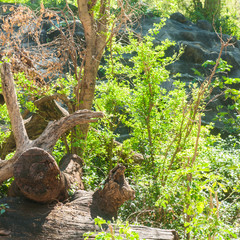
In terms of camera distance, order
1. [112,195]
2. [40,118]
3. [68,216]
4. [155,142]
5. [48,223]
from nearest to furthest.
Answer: [48,223], [68,216], [112,195], [155,142], [40,118]

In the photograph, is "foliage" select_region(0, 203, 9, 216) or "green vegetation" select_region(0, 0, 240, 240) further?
"green vegetation" select_region(0, 0, 240, 240)

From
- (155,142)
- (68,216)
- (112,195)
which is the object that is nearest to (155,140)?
(155,142)

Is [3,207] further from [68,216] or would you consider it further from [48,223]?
[68,216]

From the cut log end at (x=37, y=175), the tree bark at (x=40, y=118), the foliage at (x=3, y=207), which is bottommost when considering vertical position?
the foliage at (x=3, y=207)

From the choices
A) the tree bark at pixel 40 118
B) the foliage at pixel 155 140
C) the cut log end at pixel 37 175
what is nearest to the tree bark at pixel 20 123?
the cut log end at pixel 37 175

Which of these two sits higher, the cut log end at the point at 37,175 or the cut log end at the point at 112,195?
the cut log end at the point at 37,175

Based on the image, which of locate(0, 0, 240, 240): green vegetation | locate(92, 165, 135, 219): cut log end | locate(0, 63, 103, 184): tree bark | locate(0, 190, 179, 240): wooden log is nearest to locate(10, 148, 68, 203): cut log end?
locate(0, 190, 179, 240): wooden log

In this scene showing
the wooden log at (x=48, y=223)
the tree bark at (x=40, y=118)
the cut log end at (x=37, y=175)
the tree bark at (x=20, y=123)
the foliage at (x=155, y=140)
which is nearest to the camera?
the wooden log at (x=48, y=223)

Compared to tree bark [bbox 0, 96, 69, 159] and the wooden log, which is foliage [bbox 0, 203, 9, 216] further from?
tree bark [bbox 0, 96, 69, 159]

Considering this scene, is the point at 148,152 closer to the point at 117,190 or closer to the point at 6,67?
the point at 117,190

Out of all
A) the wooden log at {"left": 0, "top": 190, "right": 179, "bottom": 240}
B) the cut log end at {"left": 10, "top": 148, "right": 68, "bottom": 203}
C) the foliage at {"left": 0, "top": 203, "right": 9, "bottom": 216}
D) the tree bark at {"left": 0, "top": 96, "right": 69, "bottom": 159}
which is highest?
the tree bark at {"left": 0, "top": 96, "right": 69, "bottom": 159}

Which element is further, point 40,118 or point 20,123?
point 40,118

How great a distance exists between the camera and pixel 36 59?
6.31m

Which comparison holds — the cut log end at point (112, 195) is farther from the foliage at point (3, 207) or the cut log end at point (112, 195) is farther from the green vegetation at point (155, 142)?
the foliage at point (3, 207)
